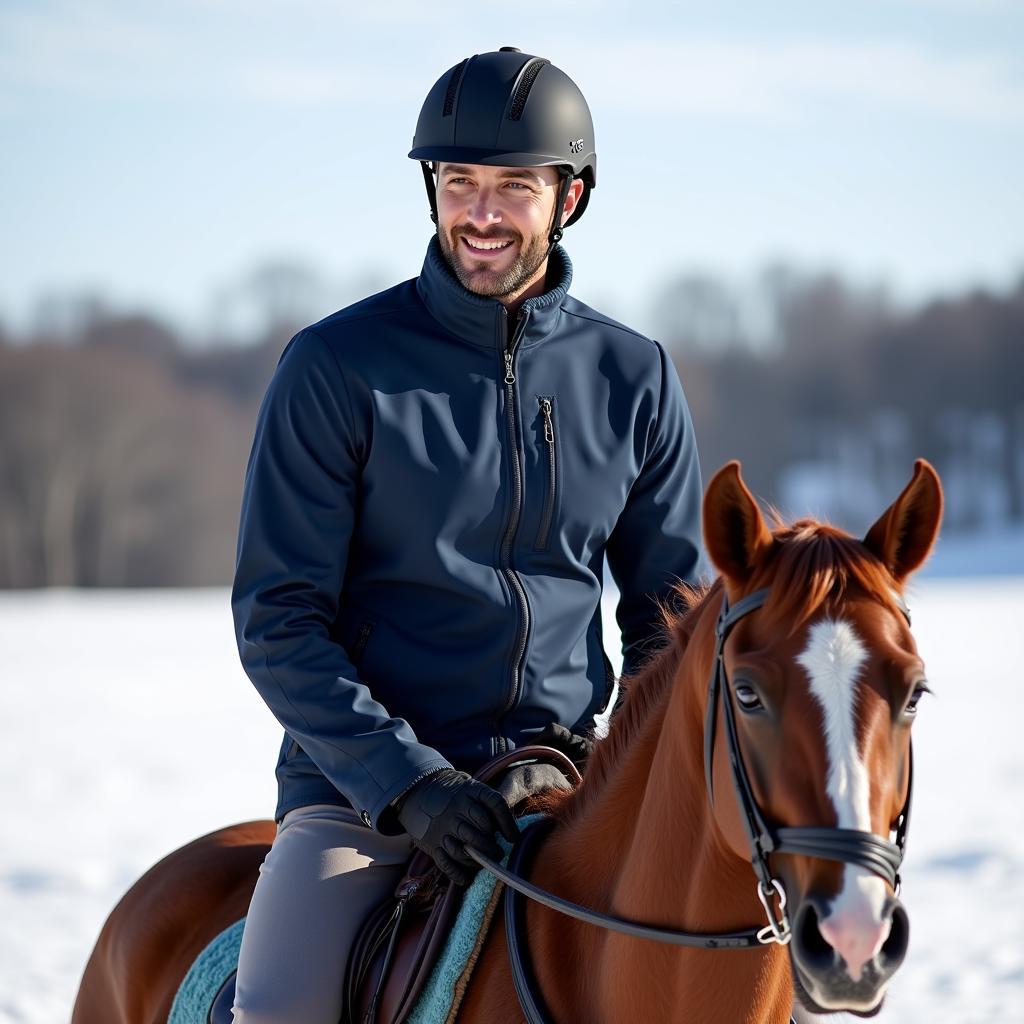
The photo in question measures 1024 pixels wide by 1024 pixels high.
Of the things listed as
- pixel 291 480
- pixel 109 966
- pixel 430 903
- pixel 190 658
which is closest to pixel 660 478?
pixel 291 480

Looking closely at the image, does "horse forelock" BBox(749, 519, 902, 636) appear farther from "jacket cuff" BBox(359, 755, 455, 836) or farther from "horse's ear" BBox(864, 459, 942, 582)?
"jacket cuff" BBox(359, 755, 455, 836)

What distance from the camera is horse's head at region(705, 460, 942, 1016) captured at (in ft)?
5.40

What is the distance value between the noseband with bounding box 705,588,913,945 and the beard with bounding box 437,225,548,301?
3.48 feet

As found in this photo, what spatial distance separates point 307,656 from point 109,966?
1314 millimetres

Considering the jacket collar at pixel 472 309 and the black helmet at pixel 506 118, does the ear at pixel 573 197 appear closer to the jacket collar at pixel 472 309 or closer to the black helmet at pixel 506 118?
the black helmet at pixel 506 118

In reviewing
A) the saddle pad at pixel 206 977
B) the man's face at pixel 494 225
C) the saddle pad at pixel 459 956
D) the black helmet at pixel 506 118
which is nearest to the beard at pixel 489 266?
the man's face at pixel 494 225

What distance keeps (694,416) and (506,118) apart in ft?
171

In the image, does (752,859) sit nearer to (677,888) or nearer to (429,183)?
(677,888)

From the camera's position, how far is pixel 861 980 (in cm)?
163

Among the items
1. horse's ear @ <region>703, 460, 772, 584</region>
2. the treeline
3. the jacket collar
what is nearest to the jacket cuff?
horse's ear @ <region>703, 460, 772, 584</region>

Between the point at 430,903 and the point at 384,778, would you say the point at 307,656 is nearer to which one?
the point at 384,778

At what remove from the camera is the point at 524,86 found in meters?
2.90

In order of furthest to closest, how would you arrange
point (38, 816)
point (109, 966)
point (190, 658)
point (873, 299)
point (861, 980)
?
1. point (873, 299)
2. point (190, 658)
3. point (38, 816)
4. point (109, 966)
5. point (861, 980)

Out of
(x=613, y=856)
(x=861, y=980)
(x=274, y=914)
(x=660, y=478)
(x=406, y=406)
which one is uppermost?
(x=406, y=406)
